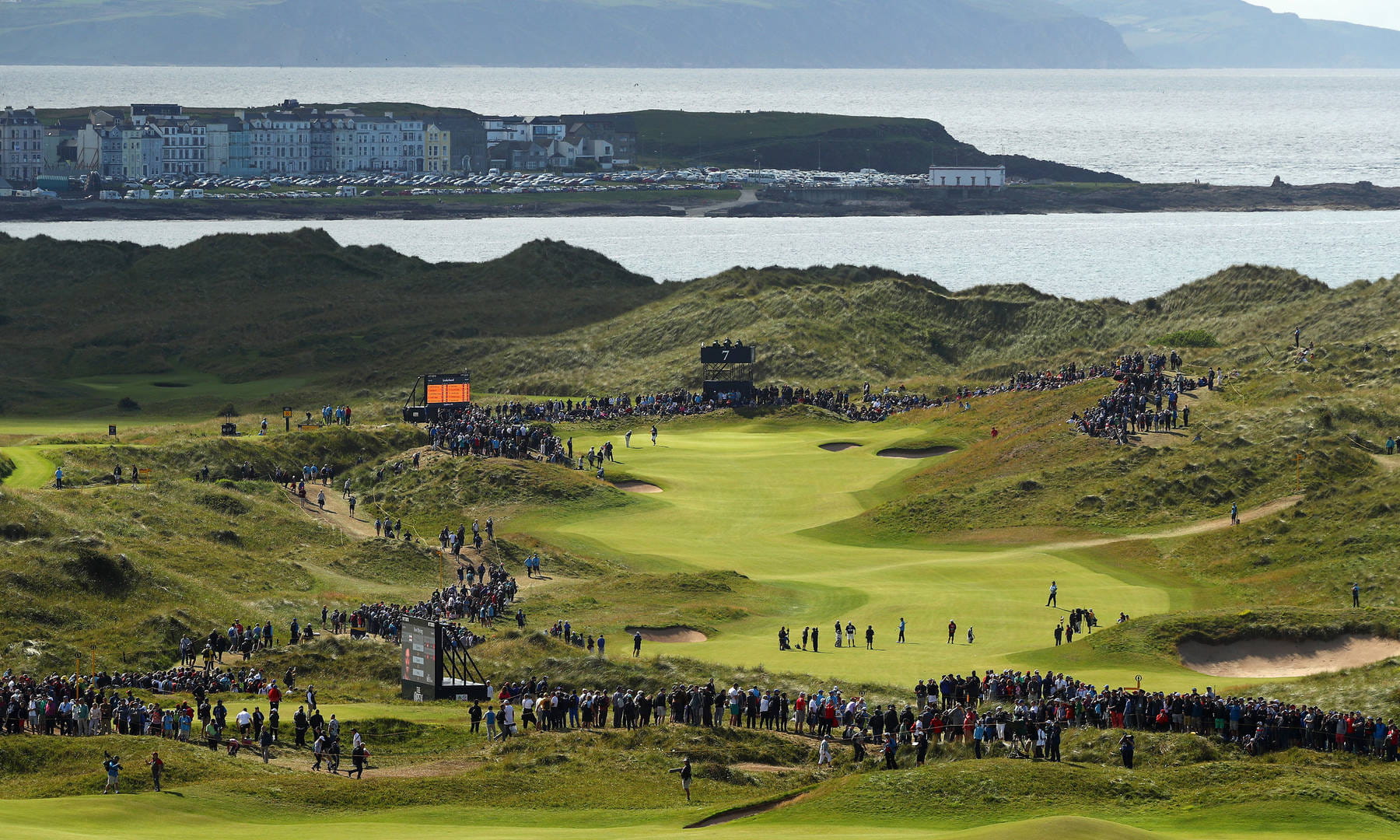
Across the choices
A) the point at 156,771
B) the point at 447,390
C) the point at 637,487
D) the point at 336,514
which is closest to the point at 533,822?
the point at 156,771

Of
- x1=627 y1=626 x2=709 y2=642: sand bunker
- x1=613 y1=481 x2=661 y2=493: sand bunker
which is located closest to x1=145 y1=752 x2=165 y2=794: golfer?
x1=627 y1=626 x2=709 y2=642: sand bunker

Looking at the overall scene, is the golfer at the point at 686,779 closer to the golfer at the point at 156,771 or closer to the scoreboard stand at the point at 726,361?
the golfer at the point at 156,771

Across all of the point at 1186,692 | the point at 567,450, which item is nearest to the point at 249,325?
the point at 567,450

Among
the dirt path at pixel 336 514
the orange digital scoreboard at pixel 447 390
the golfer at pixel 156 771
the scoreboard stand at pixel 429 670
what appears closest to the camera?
the golfer at pixel 156 771

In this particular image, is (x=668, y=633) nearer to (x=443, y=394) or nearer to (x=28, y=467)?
(x=28, y=467)

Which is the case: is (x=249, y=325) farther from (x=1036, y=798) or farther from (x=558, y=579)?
(x=1036, y=798)

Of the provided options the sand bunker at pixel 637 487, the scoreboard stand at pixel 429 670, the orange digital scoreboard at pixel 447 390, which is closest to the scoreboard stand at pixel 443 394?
the orange digital scoreboard at pixel 447 390
